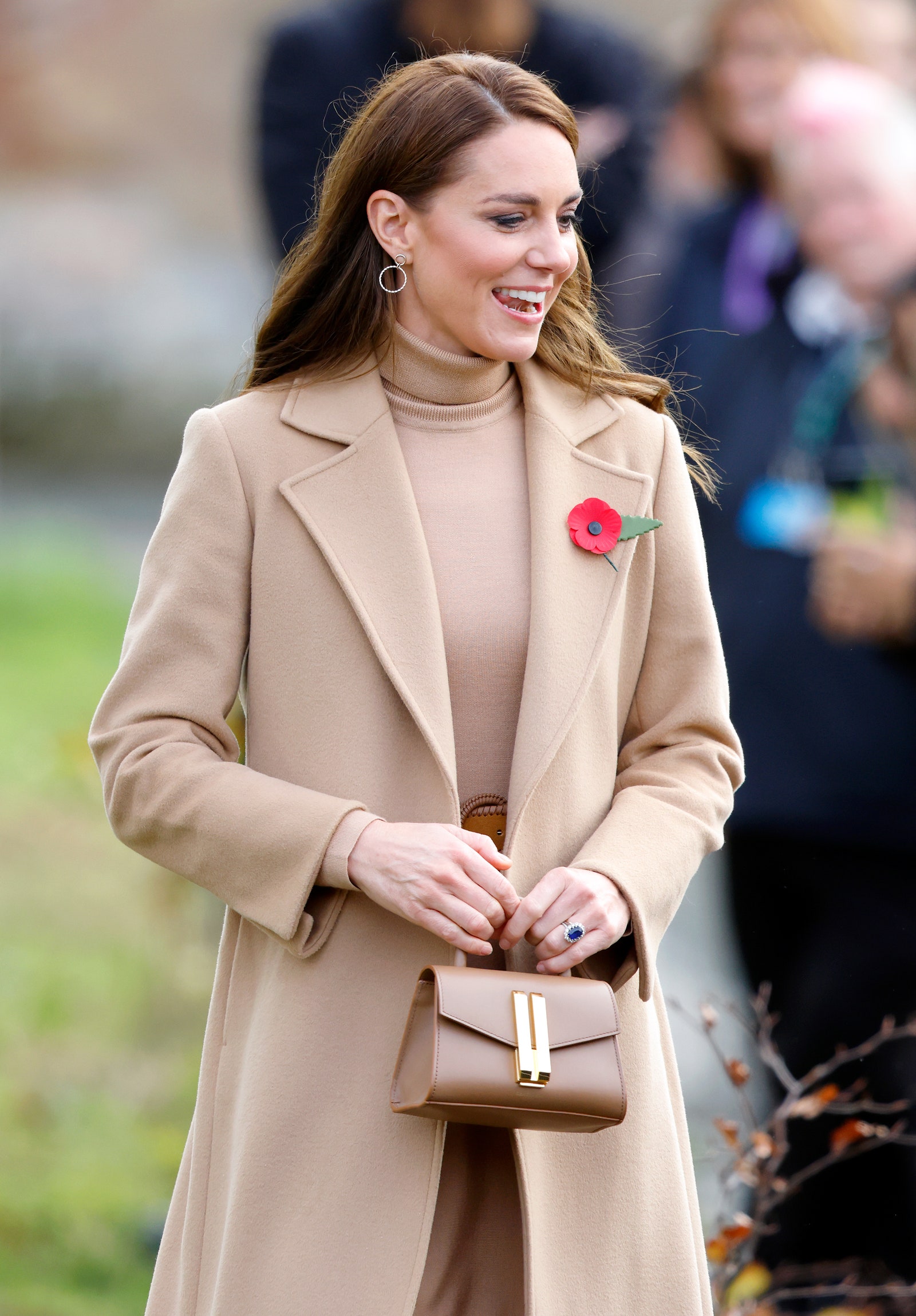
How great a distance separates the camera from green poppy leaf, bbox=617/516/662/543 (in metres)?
1.95

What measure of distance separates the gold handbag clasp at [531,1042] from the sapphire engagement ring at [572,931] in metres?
0.09

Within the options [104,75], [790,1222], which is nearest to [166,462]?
[104,75]

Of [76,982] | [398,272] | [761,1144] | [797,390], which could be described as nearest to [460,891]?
[398,272]

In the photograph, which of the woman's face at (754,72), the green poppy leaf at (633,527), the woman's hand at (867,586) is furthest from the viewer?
the woman's face at (754,72)

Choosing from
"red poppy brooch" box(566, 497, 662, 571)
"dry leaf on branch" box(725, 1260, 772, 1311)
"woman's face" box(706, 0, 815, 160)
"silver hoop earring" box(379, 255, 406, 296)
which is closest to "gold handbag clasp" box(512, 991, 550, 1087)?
"red poppy brooch" box(566, 497, 662, 571)

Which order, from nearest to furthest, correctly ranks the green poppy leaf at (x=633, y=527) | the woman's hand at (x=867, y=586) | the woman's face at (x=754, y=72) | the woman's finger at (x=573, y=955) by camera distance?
the woman's finger at (x=573, y=955), the green poppy leaf at (x=633, y=527), the woman's hand at (x=867, y=586), the woman's face at (x=754, y=72)

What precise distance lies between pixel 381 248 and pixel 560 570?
449 mm

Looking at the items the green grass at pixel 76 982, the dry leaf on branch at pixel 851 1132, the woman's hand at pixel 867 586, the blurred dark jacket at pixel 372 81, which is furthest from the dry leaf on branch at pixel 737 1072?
the blurred dark jacket at pixel 372 81

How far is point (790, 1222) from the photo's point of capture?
12.2 feet

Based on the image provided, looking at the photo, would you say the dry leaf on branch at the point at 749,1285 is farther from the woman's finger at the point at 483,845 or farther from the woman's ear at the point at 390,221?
the woman's ear at the point at 390,221

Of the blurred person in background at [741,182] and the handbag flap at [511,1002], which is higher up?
the blurred person in background at [741,182]

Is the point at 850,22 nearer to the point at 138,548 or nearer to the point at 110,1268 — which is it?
the point at 138,548

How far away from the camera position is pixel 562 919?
1.73 metres

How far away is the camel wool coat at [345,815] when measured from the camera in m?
1.80
